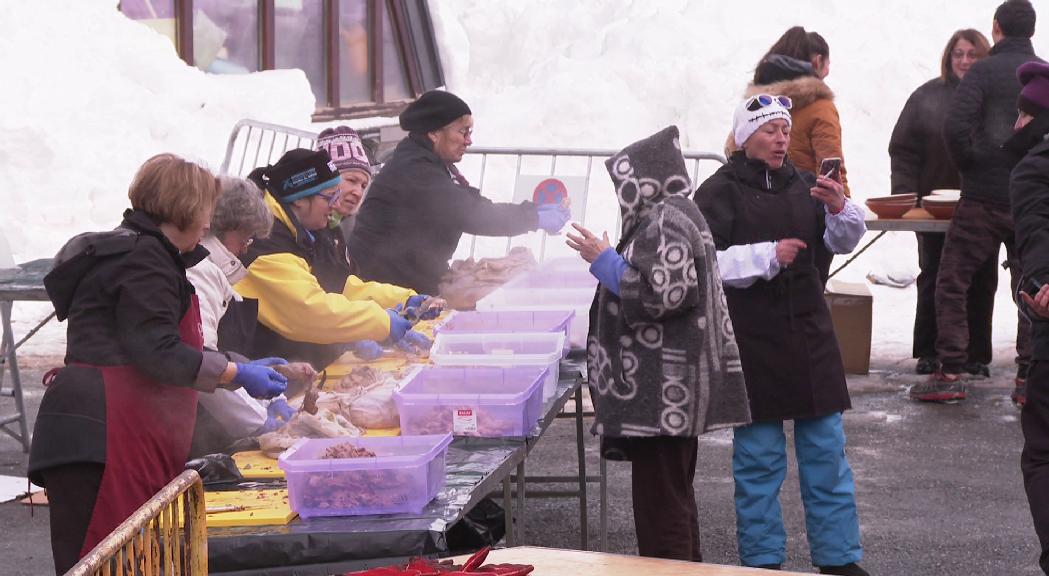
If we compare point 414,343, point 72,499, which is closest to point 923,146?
point 414,343

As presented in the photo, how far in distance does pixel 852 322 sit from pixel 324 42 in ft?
33.4

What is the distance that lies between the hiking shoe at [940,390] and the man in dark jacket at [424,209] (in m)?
3.67

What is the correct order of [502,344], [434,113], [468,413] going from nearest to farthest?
[468,413] < [502,344] < [434,113]

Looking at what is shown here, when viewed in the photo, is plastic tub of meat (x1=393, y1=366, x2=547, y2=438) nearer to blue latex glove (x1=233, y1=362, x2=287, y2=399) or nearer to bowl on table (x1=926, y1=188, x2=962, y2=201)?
blue latex glove (x1=233, y1=362, x2=287, y2=399)

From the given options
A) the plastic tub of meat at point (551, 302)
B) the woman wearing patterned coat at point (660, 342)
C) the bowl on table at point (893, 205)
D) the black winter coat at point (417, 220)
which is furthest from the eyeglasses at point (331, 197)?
the bowl on table at point (893, 205)

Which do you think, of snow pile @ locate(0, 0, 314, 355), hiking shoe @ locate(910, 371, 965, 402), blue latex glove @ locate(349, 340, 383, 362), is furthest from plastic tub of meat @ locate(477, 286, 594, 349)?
snow pile @ locate(0, 0, 314, 355)

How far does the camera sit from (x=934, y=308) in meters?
10.1

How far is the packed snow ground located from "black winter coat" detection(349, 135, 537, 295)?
5004 millimetres

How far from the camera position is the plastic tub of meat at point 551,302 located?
20.7 feet

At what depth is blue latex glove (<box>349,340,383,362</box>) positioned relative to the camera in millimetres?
5836

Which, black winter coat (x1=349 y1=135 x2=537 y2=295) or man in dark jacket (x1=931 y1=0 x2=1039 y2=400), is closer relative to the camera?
black winter coat (x1=349 y1=135 x2=537 y2=295)

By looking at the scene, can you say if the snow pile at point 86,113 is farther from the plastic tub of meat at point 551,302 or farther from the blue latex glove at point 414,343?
the blue latex glove at point 414,343

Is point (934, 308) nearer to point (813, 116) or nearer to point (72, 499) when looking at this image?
point (813, 116)

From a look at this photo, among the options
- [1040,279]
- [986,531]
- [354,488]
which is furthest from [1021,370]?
[354,488]
